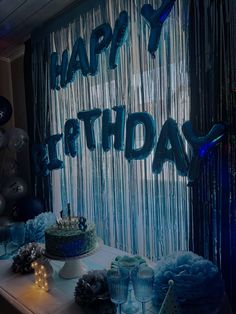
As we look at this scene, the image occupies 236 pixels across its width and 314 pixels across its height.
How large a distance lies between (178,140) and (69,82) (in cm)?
90

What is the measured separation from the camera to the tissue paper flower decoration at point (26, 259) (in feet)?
4.67

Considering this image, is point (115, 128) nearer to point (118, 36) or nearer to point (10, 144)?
point (118, 36)

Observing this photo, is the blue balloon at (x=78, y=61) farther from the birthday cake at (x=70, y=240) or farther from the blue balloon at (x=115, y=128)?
the birthday cake at (x=70, y=240)

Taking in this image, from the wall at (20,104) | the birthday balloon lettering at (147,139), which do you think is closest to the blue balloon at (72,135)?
the birthday balloon lettering at (147,139)

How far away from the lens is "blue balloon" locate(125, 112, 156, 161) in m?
1.44

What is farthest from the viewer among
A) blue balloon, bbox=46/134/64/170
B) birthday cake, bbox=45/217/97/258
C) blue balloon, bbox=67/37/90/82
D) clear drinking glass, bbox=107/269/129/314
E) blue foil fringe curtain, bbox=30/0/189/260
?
blue balloon, bbox=46/134/64/170

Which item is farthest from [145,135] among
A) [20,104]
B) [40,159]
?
[20,104]

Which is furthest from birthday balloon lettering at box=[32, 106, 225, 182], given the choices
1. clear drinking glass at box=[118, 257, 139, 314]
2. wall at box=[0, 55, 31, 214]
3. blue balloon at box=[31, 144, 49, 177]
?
wall at box=[0, 55, 31, 214]

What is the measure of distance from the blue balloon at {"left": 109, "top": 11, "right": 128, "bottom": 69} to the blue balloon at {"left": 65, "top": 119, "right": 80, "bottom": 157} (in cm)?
48

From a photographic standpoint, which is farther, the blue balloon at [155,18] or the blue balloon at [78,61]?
the blue balloon at [78,61]

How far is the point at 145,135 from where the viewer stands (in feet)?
4.81

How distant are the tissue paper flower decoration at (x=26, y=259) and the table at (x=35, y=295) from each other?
28mm

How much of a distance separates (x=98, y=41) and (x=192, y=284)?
1.38m

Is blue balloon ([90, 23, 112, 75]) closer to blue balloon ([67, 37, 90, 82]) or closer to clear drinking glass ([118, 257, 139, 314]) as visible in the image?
blue balloon ([67, 37, 90, 82])
